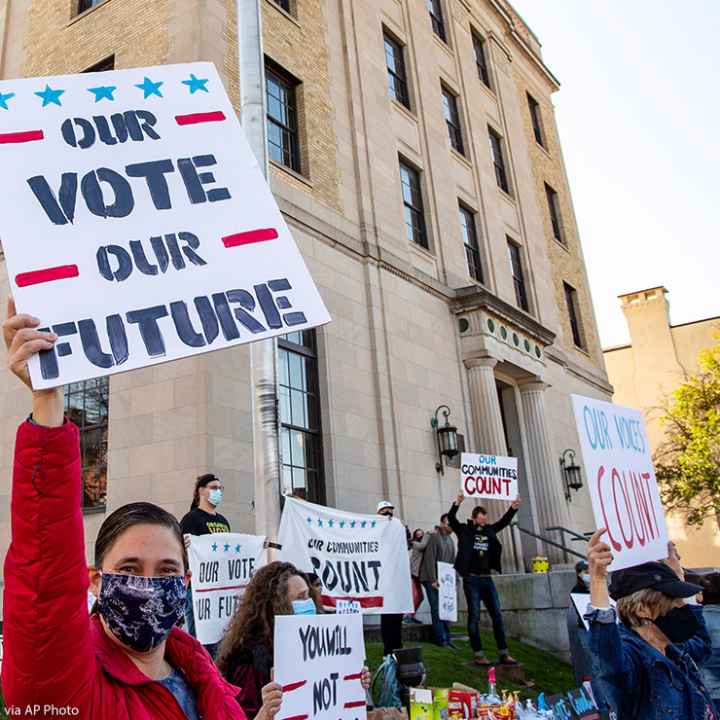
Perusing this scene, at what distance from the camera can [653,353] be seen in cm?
4125

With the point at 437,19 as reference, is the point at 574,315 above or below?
below

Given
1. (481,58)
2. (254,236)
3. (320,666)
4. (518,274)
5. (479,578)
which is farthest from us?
(481,58)

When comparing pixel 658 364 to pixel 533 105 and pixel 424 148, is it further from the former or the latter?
pixel 424 148

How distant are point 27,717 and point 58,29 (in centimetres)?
1677

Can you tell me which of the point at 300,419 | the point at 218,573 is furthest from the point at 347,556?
the point at 300,419

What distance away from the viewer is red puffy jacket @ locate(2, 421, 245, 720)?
1715 mm

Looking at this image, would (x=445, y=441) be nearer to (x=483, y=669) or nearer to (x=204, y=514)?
(x=483, y=669)

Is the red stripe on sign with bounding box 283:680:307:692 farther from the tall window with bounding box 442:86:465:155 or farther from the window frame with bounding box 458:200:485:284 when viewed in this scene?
the tall window with bounding box 442:86:465:155

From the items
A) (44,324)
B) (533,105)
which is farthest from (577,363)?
(44,324)

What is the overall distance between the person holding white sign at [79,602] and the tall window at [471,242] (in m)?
18.3

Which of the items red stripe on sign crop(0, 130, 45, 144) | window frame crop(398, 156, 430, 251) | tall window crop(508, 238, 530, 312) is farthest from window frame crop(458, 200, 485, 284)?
red stripe on sign crop(0, 130, 45, 144)

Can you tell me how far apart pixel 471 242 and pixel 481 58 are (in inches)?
323

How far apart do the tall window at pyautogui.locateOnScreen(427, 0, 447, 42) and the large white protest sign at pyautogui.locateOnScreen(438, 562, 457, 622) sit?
55.8 ft

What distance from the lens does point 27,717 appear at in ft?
5.67
